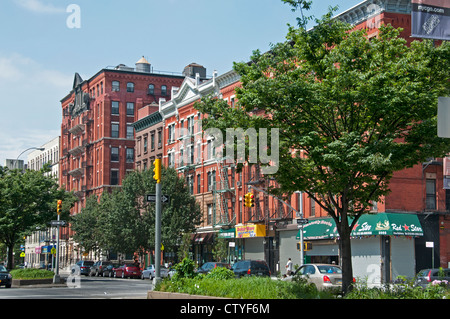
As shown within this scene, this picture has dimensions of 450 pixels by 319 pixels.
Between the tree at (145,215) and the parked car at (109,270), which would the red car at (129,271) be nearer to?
the tree at (145,215)

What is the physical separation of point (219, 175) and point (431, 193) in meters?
23.2

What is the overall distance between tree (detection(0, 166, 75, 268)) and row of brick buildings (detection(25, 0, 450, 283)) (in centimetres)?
1371

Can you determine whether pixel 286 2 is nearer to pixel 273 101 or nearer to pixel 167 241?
pixel 273 101

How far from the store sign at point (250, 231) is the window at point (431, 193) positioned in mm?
15733

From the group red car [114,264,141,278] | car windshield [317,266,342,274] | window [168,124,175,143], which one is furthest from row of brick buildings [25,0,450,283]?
red car [114,264,141,278]

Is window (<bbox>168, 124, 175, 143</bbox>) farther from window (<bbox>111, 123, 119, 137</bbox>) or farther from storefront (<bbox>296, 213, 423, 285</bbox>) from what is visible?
storefront (<bbox>296, 213, 423, 285</bbox>)

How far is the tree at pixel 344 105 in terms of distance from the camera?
1972cm

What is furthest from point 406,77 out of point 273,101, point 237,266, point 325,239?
point 325,239

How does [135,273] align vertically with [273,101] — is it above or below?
below

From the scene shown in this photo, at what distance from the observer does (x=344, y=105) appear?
2062 cm

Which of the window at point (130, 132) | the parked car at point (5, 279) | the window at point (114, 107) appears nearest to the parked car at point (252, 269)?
the parked car at point (5, 279)

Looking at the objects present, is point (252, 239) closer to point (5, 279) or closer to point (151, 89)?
point (5, 279)
